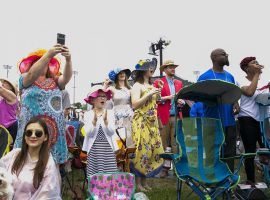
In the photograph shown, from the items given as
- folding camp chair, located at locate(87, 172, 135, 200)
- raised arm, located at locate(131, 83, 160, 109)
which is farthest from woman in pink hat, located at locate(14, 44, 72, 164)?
raised arm, located at locate(131, 83, 160, 109)

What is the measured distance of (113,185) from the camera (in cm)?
354

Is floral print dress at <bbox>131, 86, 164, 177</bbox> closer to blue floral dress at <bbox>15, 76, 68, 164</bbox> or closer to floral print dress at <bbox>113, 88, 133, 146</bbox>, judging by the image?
floral print dress at <bbox>113, 88, 133, 146</bbox>

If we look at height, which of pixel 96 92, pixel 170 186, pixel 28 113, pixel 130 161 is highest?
pixel 96 92

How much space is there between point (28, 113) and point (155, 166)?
2127 millimetres

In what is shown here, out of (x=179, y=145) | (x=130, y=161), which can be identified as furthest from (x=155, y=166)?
(x=179, y=145)

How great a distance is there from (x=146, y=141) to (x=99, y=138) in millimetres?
→ 897

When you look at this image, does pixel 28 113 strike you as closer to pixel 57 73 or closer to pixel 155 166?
pixel 57 73

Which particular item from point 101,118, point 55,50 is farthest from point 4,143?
point 101,118

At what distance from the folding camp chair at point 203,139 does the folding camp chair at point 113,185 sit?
0.57 meters

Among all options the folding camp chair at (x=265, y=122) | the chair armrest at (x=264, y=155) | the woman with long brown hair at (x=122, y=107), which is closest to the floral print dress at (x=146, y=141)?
the woman with long brown hair at (x=122, y=107)

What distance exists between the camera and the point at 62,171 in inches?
166

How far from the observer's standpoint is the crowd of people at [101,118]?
298 cm

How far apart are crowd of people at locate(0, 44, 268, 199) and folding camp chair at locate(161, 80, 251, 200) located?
0.15m

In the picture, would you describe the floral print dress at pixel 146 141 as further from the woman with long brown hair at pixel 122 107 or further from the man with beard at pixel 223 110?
the man with beard at pixel 223 110
